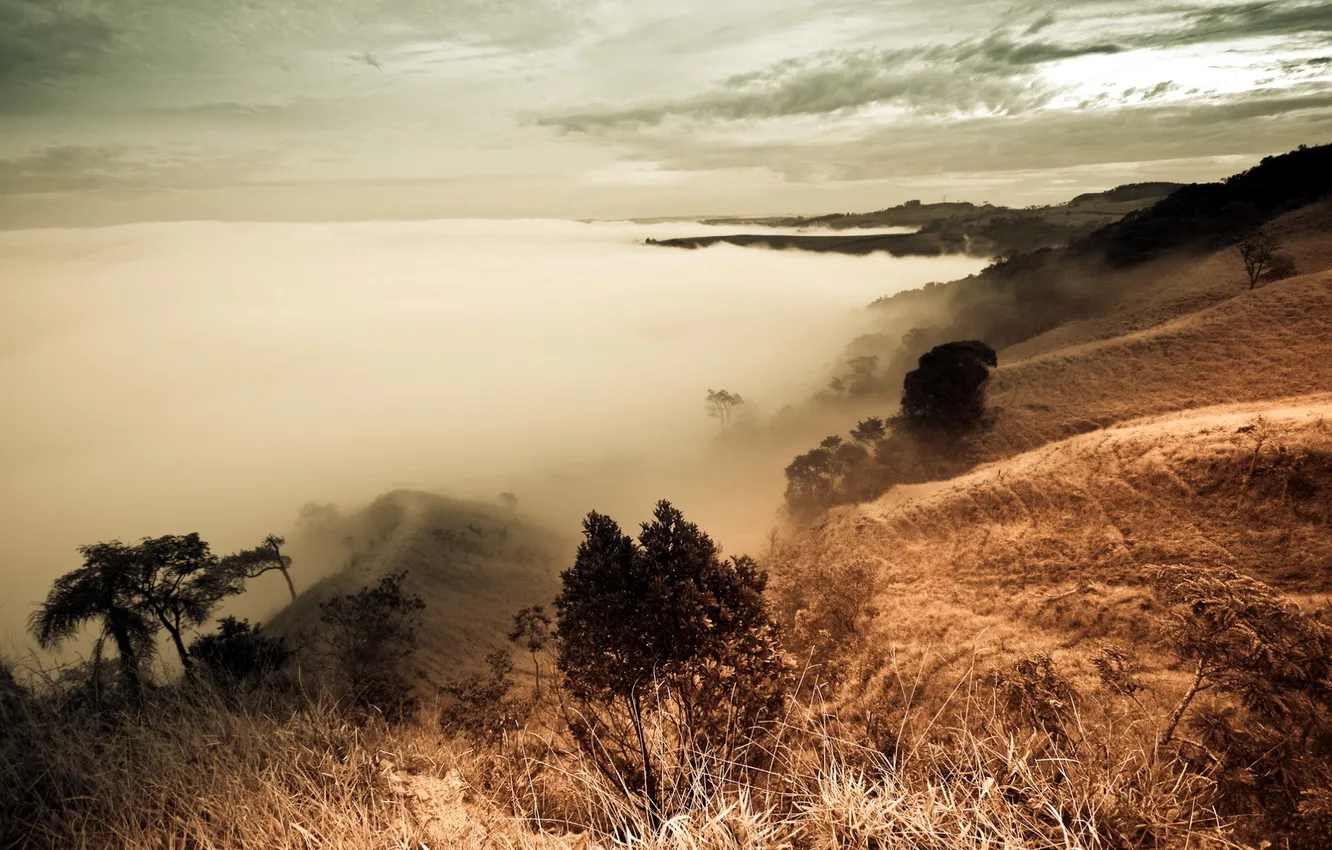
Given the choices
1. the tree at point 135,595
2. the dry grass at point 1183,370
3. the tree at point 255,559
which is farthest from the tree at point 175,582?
the dry grass at point 1183,370

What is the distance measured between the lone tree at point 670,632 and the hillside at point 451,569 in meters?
34.5

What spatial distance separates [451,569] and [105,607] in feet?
119

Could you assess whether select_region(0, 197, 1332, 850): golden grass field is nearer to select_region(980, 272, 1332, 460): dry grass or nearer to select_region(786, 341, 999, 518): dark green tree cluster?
select_region(980, 272, 1332, 460): dry grass

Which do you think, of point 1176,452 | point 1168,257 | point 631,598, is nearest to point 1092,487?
point 1176,452

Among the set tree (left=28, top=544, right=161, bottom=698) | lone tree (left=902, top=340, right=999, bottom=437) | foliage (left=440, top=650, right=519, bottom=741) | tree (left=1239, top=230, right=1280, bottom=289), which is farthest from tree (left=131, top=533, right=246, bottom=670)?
tree (left=1239, top=230, right=1280, bottom=289)

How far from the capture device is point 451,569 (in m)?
59.4

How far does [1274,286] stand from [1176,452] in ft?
113

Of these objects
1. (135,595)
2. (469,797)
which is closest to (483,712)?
(469,797)

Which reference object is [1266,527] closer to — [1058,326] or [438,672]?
[438,672]

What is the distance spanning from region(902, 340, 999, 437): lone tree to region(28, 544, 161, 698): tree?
51790mm

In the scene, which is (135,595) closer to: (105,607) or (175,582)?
(175,582)

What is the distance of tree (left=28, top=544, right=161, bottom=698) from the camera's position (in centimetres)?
2320

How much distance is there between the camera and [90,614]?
23.6 m

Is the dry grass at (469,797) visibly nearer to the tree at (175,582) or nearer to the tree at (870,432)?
the tree at (175,582)
